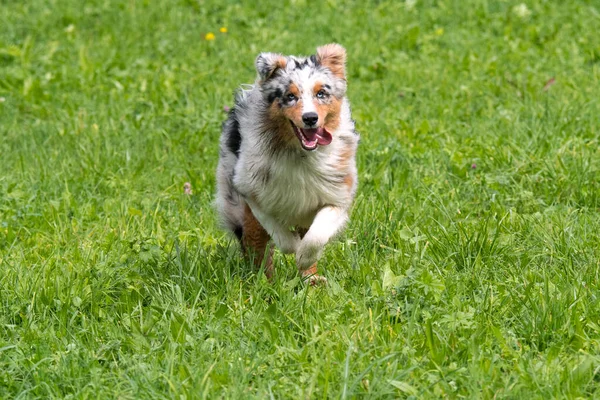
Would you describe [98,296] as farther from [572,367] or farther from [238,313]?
[572,367]

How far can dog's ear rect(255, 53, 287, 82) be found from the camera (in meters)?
4.98

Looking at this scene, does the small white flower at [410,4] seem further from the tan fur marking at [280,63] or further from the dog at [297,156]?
the tan fur marking at [280,63]

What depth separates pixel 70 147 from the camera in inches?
289

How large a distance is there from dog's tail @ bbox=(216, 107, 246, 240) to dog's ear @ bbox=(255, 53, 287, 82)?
0.47 metres

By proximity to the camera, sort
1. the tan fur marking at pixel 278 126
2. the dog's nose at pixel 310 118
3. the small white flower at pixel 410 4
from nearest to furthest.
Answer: the dog's nose at pixel 310 118
the tan fur marking at pixel 278 126
the small white flower at pixel 410 4

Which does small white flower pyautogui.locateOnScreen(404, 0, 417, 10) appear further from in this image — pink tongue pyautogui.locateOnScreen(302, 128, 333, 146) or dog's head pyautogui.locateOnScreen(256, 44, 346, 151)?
pink tongue pyautogui.locateOnScreen(302, 128, 333, 146)

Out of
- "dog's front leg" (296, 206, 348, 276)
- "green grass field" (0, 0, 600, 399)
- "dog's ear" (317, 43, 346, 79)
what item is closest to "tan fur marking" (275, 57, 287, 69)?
"dog's ear" (317, 43, 346, 79)

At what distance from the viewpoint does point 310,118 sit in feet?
15.3

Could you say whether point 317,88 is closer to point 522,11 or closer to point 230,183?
point 230,183

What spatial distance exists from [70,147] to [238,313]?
11.3 ft

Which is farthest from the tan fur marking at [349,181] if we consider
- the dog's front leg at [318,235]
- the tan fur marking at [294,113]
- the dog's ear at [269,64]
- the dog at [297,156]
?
the dog's ear at [269,64]

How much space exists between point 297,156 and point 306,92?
0.38m

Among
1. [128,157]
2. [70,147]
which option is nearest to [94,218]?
[128,157]

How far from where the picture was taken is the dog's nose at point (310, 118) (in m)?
4.66
